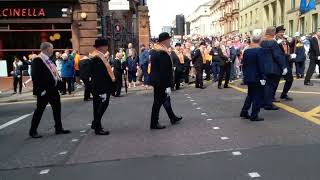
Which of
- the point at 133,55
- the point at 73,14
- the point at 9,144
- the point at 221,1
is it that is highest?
the point at 221,1

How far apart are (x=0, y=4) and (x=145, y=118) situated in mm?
15531

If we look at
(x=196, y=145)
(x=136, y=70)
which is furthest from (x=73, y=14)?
(x=196, y=145)

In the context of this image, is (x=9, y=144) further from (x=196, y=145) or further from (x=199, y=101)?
(x=199, y=101)

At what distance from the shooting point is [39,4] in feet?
80.9

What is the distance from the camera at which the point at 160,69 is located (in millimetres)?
9805

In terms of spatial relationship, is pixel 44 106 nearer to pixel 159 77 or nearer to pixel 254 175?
pixel 159 77

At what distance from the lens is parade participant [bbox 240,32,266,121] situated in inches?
397

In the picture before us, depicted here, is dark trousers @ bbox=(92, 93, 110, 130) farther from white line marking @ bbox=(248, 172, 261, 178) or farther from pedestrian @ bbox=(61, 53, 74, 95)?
pedestrian @ bbox=(61, 53, 74, 95)

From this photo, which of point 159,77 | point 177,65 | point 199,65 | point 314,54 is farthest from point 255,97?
point 177,65

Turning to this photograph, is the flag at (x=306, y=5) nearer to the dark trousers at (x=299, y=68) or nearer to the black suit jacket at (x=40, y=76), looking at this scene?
the dark trousers at (x=299, y=68)

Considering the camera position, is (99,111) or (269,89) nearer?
(99,111)

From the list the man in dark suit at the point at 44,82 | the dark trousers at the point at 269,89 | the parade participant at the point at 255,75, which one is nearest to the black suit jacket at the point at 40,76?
the man in dark suit at the point at 44,82

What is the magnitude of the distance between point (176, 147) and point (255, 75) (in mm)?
2891

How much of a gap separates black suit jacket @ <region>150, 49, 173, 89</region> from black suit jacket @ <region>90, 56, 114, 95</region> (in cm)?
90
